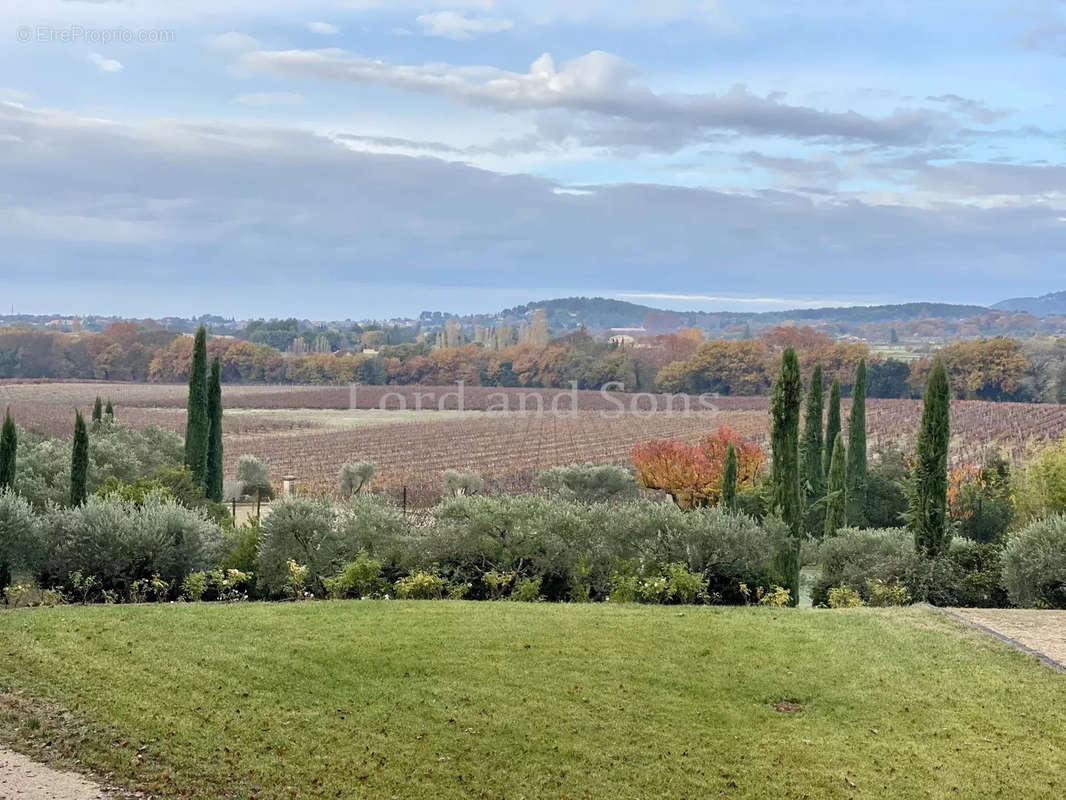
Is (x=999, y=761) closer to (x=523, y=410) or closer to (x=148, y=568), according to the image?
(x=148, y=568)

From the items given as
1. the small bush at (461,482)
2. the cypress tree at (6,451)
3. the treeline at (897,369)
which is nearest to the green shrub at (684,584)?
the cypress tree at (6,451)

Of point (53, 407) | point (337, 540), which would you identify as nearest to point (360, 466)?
point (337, 540)

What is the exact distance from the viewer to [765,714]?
9195 millimetres

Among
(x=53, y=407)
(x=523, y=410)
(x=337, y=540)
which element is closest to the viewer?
(x=337, y=540)

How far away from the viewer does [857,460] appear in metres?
33.8

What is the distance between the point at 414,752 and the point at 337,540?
801 centimetres

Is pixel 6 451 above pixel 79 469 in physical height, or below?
above

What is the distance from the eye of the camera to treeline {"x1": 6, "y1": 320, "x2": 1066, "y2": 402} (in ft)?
261

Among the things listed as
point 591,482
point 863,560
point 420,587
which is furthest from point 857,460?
point 420,587

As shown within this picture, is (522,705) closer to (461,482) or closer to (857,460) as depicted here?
(857,460)

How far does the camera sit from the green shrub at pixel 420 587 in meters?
14.1

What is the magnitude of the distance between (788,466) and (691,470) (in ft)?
67.2

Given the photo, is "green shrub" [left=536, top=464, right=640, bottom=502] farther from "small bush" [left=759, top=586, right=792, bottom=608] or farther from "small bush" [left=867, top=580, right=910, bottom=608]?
"small bush" [left=759, top=586, right=792, bottom=608]

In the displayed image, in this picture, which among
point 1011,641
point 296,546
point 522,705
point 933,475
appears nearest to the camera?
point 522,705
